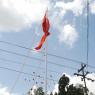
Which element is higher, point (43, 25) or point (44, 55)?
point (43, 25)

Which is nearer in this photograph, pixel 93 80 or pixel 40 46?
pixel 40 46

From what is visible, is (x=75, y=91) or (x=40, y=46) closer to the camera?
(x=40, y=46)

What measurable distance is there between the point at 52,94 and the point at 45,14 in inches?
1888

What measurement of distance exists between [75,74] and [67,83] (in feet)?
72.9

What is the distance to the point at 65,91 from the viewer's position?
72250 mm

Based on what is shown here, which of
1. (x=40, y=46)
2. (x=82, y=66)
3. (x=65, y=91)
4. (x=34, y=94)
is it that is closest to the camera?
(x=40, y=46)

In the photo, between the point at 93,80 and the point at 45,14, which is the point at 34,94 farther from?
the point at 45,14

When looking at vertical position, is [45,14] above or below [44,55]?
above

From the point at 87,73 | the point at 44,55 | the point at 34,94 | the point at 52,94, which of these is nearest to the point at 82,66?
the point at 87,73

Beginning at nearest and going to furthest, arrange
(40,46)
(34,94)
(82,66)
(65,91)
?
1. (40,46)
2. (82,66)
3. (65,91)
4. (34,94)

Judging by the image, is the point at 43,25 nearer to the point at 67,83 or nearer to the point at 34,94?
the point at 67,83

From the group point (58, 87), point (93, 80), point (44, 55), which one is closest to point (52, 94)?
point (58, 87)

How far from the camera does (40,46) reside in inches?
1113

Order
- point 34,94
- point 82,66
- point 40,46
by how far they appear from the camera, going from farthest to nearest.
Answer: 1. point 34,94
2. point 82,66
3. point 40,46
